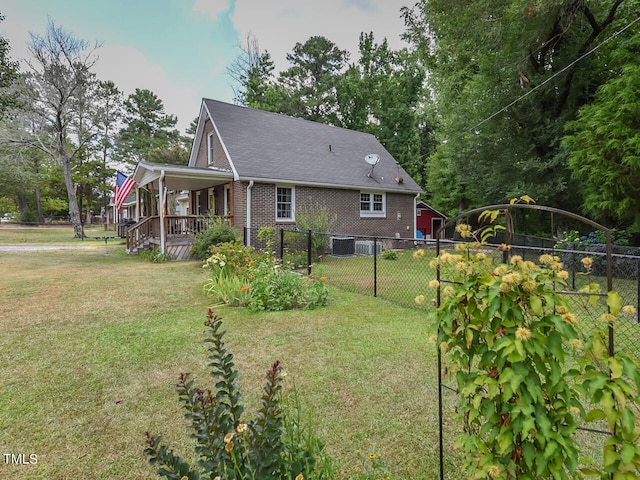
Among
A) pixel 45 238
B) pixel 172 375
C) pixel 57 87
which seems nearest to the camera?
pixel 172 375

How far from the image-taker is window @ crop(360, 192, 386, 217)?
49.0 ft

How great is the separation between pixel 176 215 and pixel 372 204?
8.52 m

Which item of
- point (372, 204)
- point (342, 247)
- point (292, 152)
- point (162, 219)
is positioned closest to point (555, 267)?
point (342, 247)

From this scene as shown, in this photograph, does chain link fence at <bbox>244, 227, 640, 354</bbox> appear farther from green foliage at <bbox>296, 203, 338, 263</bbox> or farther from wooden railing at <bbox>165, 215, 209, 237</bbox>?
wooden railing at <bbox>165, 215, 209, 237</bbox>

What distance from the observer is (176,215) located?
13.2 m

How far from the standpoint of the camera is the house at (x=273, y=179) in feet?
38.6

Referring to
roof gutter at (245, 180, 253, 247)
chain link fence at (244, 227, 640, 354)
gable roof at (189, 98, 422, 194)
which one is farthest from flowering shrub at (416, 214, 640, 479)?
gable roof at (189, 98, 422, 194)

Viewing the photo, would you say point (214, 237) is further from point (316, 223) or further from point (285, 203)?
point (316, 223)

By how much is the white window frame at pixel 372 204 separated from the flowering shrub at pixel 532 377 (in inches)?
533

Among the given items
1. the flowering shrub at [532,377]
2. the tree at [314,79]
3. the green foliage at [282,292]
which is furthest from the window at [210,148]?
the tree at [314,79]

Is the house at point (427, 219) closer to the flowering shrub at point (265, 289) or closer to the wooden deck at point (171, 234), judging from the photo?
the wooden deck at point (171, 234)

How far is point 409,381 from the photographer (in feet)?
10.1

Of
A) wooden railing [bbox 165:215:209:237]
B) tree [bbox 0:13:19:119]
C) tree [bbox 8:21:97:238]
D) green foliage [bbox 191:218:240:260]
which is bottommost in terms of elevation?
green foliage [bbox 191:218:240:260]

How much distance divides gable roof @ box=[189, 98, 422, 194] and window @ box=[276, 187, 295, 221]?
54cm
